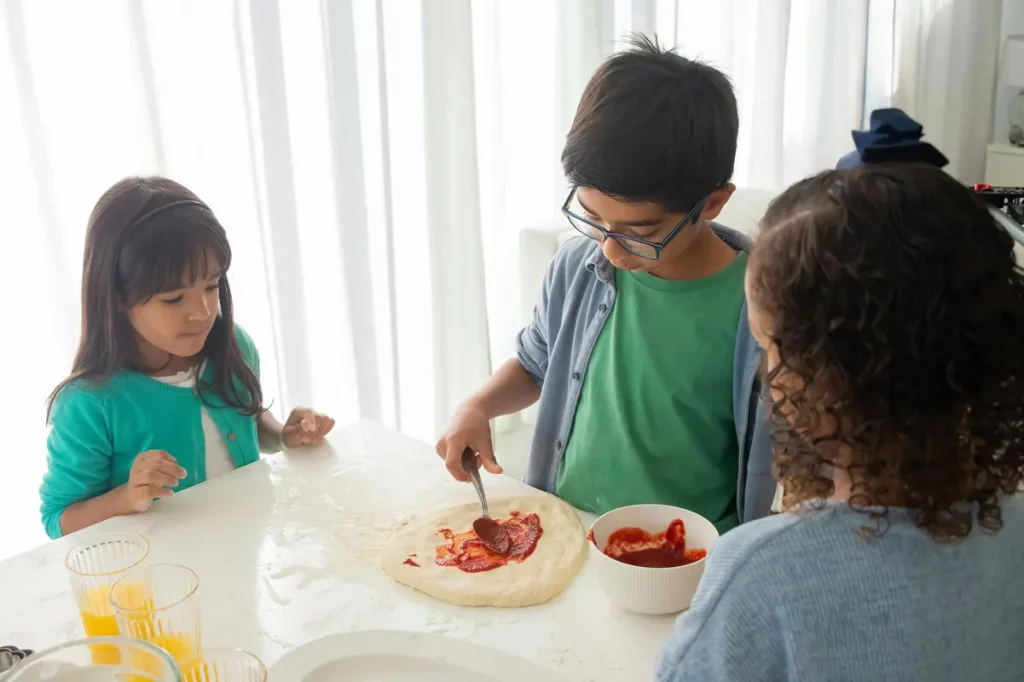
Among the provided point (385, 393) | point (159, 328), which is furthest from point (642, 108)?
point (385, 393)

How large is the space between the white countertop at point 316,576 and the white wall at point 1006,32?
341cm

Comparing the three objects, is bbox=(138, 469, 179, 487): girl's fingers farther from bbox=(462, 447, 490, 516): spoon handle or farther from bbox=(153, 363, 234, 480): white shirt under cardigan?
bbox=(462, 447, 490, 516): spoon handle

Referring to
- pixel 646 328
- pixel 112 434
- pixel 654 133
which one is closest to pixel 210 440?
pixel 112 434

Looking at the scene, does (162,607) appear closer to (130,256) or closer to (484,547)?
(484,547)

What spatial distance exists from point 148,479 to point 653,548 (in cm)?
61

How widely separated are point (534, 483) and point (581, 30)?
1.34m

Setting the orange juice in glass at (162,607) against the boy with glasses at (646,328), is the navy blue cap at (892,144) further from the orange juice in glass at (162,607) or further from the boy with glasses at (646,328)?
the orange juice in glass at (162,607)

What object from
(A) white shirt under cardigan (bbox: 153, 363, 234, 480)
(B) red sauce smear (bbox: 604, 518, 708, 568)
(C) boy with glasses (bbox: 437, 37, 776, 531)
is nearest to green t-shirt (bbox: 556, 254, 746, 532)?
(C) boy with glasses (bbox: 437, 37, 776, 531)

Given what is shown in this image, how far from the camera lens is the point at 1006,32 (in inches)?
144

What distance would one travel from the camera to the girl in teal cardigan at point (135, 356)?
46.9 inches

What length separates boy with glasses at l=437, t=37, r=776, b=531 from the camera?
3.45ft

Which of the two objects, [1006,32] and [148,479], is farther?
[1006,32]

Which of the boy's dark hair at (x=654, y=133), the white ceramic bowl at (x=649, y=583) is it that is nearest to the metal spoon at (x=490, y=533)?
the white ceramic bowl at (x=649, y=583)

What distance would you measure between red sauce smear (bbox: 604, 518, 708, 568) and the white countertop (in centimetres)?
5
